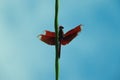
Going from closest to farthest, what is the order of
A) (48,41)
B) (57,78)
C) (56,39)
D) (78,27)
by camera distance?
(57,78) < (56,39) < (48,41) < (78,27)

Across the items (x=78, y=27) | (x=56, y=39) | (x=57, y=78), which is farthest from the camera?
(x=78, y=27)

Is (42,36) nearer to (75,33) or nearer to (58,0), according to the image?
(75,33)

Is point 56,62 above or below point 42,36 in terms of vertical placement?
below

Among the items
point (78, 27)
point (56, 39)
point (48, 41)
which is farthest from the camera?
point (78, 27)

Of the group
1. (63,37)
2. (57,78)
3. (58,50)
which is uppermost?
(63,37)

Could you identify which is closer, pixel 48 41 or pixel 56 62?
pixel 56 62

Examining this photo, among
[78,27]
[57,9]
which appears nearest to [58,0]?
[57,9]

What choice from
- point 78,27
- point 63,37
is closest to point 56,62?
point 63,37

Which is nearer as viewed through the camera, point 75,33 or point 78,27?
point 75,33

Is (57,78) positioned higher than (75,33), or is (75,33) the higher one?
(75,33)

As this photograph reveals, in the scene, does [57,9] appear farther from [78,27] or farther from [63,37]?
[78,27]
